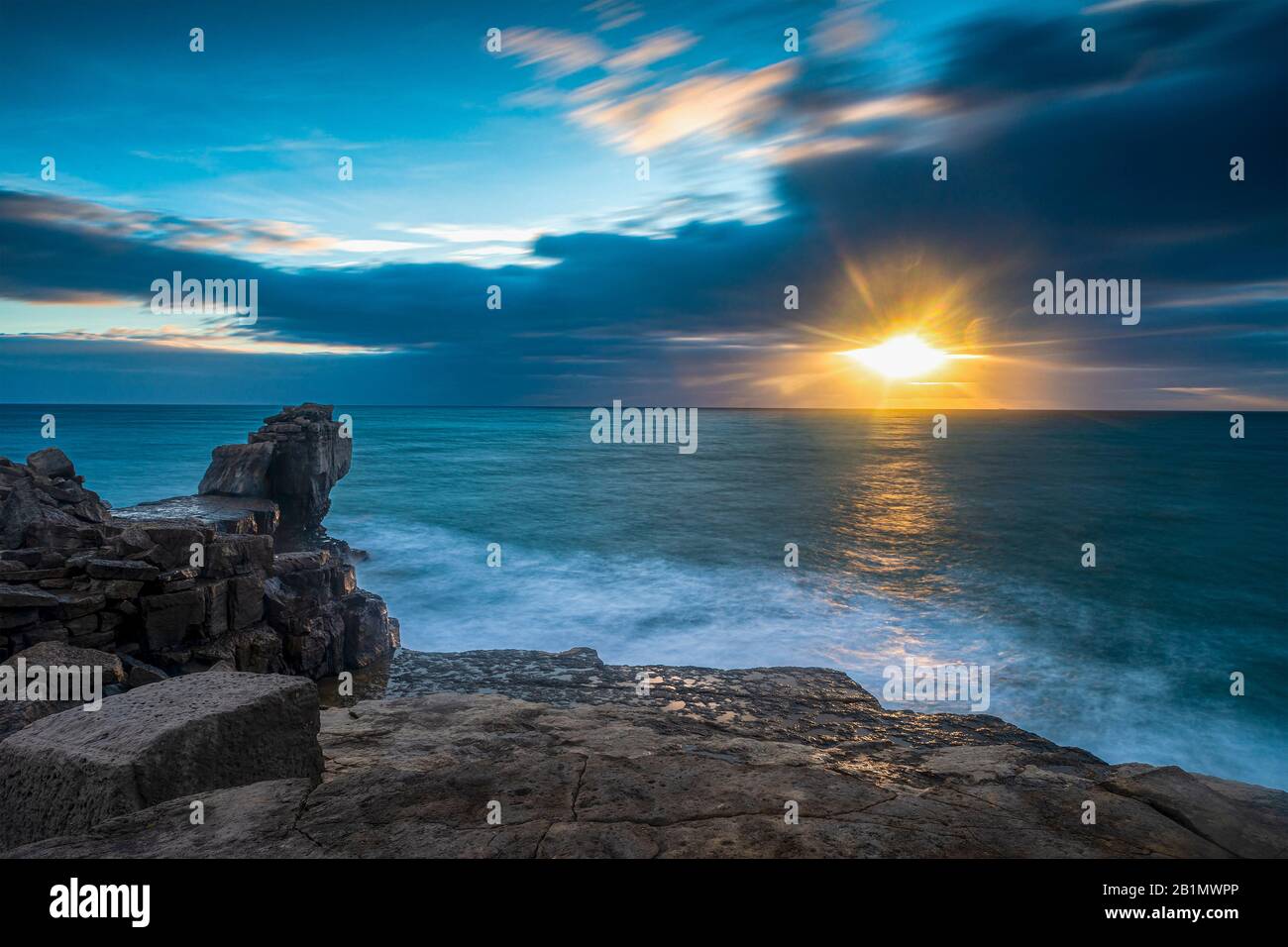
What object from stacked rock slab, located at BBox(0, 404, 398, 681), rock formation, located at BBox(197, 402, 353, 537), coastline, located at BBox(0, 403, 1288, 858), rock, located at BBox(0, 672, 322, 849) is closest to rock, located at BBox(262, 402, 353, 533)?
rock formation, located at BBox(197, 402, 353, 537)

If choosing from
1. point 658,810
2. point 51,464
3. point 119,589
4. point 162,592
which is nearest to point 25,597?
point 119,589

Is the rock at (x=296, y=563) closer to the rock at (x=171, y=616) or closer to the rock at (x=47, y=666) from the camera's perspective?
the rock at (x=171, y=616)

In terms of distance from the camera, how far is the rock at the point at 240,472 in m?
20.2

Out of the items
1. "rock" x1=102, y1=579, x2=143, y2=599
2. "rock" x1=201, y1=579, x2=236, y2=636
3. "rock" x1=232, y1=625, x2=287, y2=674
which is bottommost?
"rock" x1=232, y1=625, x2=287, y2=674

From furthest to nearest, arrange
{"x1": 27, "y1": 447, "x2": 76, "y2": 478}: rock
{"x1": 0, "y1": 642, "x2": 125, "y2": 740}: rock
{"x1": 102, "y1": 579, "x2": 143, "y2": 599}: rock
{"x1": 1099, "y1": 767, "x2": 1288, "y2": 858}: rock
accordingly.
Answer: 1. {"x1": 27, "y1": 447, "x2": 76, "y2": 478}: rock
2. {"x1": 102, "y1": 579, "x2": 143, "y2": 599}: rock
3. {"x1": 0, "y1": 642, "x2": 125, "y2": 740}: rock
4. {"x1": 1099, "y1": 767, "x2": 1288, "y2": 858}: rock

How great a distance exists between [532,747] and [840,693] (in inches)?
260

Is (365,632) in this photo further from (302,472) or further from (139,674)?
(302,472)

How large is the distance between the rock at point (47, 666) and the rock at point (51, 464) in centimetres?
881

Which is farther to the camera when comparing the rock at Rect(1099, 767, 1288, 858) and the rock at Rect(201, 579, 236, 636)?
the rock at Rect(201, 579, 236, 636)

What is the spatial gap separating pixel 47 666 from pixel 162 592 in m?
3.08

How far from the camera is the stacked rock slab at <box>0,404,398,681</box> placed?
8820 millimetres

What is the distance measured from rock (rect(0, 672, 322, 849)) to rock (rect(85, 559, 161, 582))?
5.73 metres

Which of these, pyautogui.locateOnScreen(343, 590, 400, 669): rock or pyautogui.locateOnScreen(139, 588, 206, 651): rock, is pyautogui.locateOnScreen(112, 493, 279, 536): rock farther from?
pyautogui.locateOnScreen(139, 588, 206, 651): rock
